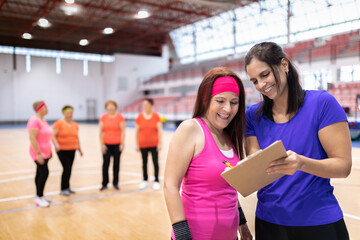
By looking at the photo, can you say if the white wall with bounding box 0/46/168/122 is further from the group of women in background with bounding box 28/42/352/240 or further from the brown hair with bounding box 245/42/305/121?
the brown hair with bounding box 245/42/305/121

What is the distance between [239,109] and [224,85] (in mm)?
236

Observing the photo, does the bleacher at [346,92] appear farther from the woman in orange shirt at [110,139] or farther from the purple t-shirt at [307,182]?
the purple t-shirt at [307,182]

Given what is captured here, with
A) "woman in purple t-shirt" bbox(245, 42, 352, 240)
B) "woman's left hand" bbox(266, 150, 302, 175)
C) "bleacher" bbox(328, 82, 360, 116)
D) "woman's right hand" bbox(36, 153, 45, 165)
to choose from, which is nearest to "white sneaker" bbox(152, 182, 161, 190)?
"woman's right hand" bbox(36, 153, 45, 165)

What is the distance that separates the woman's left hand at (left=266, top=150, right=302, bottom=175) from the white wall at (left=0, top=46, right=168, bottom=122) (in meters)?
32.1

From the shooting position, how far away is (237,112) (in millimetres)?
1957

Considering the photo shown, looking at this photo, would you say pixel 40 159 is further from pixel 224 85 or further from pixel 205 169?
pixel 224 85

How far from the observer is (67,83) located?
32.4m

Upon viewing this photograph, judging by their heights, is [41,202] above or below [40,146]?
below

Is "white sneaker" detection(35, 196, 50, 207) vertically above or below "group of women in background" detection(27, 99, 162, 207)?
below

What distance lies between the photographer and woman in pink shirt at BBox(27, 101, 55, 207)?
17.9ft

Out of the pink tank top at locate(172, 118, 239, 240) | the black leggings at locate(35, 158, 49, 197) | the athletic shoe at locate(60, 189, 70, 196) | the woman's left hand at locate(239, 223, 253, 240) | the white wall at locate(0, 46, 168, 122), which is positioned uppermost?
the white wall at locate(0, 46, 168, 122)

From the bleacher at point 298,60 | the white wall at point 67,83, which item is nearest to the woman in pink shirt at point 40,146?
the bleacher at point 298,60

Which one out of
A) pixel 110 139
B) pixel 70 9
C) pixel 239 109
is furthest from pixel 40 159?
pixel 70 9

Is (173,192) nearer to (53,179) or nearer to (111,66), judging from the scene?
(53,179)
